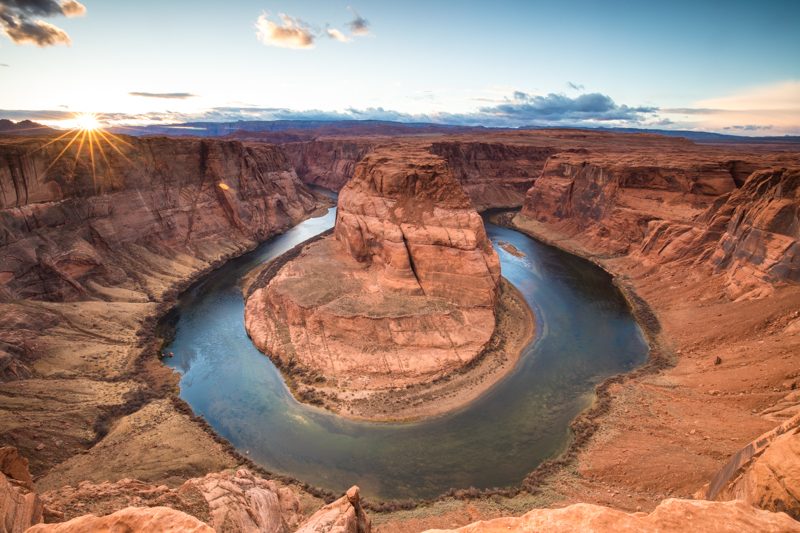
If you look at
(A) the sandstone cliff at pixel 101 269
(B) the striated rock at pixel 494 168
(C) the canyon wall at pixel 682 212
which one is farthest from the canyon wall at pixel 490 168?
(A) the sandstone cliff at pixel 101 269

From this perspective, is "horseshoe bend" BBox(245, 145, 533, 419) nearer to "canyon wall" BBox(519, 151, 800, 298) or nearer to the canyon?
the canyon

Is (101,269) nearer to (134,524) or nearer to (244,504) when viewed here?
(244,504)

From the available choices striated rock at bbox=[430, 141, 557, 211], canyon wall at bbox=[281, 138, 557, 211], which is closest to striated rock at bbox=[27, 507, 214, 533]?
canyon wall at bbox=[281, 138, 557, 211]

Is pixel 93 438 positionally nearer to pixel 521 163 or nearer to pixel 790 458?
pixel 790 458

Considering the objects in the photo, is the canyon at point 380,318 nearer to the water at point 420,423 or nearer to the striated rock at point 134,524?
the striated rock at point 134,524

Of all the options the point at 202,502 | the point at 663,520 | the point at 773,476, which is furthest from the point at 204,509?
the point at 773,476
